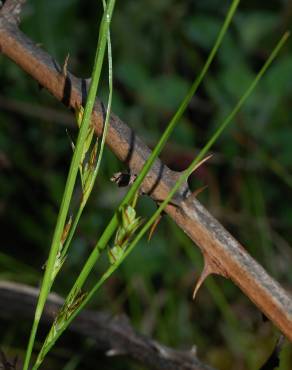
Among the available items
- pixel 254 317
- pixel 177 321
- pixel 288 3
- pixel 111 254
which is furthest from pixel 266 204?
pixel 111 254

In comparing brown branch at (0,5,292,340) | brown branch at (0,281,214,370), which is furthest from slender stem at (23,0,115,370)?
brown branch at (0,281,214,370)

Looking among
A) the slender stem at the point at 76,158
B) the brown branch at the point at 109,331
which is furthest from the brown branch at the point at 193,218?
the brown branch at the point at 109,331

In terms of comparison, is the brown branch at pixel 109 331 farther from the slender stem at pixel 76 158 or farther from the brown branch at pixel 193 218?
the slender stem at pixel 76 158

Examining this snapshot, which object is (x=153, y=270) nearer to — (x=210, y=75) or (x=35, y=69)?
(x=210, y=75)

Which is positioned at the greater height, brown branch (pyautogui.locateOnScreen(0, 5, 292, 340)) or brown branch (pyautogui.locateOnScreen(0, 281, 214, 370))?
brown branch (pyautogui.locateOnScreen(0, 5, 292, 340))

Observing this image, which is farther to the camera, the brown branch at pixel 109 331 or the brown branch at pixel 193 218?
the brown branch at pixel 109 331

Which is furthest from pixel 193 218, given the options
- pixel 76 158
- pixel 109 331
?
pixel 109 331

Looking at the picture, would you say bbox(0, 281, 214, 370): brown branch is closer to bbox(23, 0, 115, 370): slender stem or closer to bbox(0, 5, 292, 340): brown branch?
bbox(0, 5, 292, 340): brown branch
